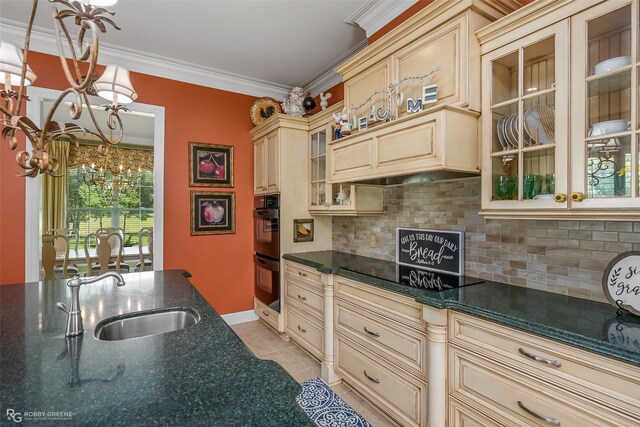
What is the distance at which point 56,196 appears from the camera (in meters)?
5.71

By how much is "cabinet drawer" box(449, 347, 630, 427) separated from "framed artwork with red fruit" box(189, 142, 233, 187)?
2997 millimetres

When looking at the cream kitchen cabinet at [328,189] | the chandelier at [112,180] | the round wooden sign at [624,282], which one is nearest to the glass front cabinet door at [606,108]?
the round wooden sign at [624,282]

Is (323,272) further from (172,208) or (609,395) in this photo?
(172,208)

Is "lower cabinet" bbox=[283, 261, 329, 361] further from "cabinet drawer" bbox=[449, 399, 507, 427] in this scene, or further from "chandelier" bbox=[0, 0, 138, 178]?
"chandelier" bbox=[0, 0, 138, 178]

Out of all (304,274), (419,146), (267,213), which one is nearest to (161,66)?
(267,213)

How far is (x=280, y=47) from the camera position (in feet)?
9.97

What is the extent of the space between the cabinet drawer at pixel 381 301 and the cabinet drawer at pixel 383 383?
0.30 meters

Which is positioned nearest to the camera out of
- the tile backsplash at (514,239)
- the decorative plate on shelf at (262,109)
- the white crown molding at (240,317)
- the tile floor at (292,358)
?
the tile backsplash at (514,239)

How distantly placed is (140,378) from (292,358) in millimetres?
2130

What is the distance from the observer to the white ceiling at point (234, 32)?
242 centimetres

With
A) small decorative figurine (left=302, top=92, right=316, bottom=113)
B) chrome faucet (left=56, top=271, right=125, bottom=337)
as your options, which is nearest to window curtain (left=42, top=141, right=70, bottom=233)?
small decorative figurine (left=302, top=92, right=316, bottom=113)

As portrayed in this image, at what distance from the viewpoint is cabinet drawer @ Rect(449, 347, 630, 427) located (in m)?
1.11

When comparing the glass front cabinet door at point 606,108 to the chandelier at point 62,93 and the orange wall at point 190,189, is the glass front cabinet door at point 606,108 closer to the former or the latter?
the chandelier at point 62,93

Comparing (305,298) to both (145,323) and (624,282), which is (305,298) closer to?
(145,323)
